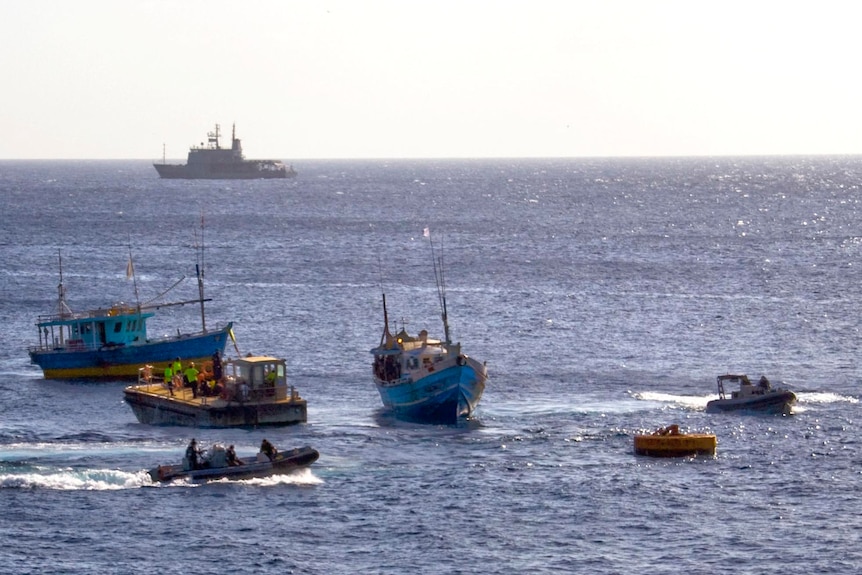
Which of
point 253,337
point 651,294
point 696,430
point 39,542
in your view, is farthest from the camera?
point 651,294

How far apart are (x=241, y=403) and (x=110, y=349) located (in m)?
19.1

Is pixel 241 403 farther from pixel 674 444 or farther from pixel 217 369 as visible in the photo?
pixel 674 444

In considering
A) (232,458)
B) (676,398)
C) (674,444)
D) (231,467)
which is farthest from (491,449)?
(676,398)

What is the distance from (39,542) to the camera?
1984 inches

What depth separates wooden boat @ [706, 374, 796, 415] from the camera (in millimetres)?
71000

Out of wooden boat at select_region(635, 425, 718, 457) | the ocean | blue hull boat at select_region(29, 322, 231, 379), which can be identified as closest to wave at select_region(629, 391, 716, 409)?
the ocean

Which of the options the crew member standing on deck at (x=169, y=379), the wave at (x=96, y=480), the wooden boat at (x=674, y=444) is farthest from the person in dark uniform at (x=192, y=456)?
the wooden boat at (x=674, y=444)

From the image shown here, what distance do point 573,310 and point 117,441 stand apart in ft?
175

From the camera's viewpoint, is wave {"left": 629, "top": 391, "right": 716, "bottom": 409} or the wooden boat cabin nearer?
wave {"left": 629, "top": 391, "right": 716, "bottom": 409}

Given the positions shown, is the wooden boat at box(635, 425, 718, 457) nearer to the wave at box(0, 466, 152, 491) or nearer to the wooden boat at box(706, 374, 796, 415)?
the wooden boat at box(706, 374, 796, 415)

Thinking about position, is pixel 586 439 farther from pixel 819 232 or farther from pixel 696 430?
pixel 819 232

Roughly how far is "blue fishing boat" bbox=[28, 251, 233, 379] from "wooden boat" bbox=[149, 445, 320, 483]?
26062mm

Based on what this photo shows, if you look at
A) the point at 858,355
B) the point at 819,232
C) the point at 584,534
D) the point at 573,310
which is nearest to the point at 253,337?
the point at 573,310

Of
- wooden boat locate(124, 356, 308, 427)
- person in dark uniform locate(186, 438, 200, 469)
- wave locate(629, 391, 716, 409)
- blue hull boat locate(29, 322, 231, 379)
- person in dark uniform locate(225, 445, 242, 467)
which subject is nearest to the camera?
person in dark uniform locate(186, 438, 200, 469)
